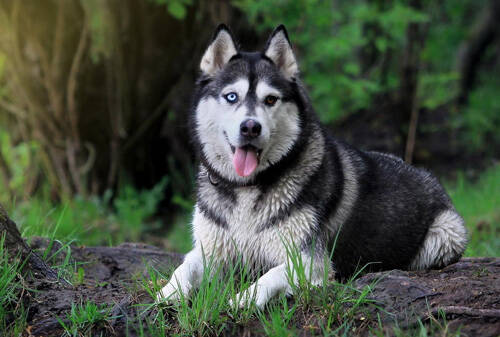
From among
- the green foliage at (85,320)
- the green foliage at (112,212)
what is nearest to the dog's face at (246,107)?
the green foliage at (85,320)

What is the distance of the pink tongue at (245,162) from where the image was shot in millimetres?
3783

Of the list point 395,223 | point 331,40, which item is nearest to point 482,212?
point 331,40

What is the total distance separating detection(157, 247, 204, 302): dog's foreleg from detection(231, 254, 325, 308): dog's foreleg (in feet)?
1.19

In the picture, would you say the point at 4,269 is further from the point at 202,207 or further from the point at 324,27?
the point at 324,27

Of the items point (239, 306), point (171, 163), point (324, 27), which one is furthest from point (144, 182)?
point (239, 306)

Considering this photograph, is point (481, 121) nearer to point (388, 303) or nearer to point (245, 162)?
point (245, 162)

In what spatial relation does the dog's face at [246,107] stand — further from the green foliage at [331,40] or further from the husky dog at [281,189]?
the green foliage at [331,40]

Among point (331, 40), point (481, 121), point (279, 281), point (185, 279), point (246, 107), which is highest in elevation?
point (331, 40)

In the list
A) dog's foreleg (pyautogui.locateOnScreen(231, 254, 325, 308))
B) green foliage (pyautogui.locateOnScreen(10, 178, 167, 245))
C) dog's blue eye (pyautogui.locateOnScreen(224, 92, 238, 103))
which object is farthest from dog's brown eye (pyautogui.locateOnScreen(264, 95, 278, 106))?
green foliage (pyautogui.locateOnScreen(10, 178, 167, 245))

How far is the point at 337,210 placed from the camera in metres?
3.98

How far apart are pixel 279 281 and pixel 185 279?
0.59m

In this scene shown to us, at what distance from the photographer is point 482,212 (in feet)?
23.3

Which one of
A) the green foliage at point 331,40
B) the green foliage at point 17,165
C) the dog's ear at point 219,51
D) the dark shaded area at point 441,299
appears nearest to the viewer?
the dark shaded area at point 441,299

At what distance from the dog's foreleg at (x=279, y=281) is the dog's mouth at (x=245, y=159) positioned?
682mm
